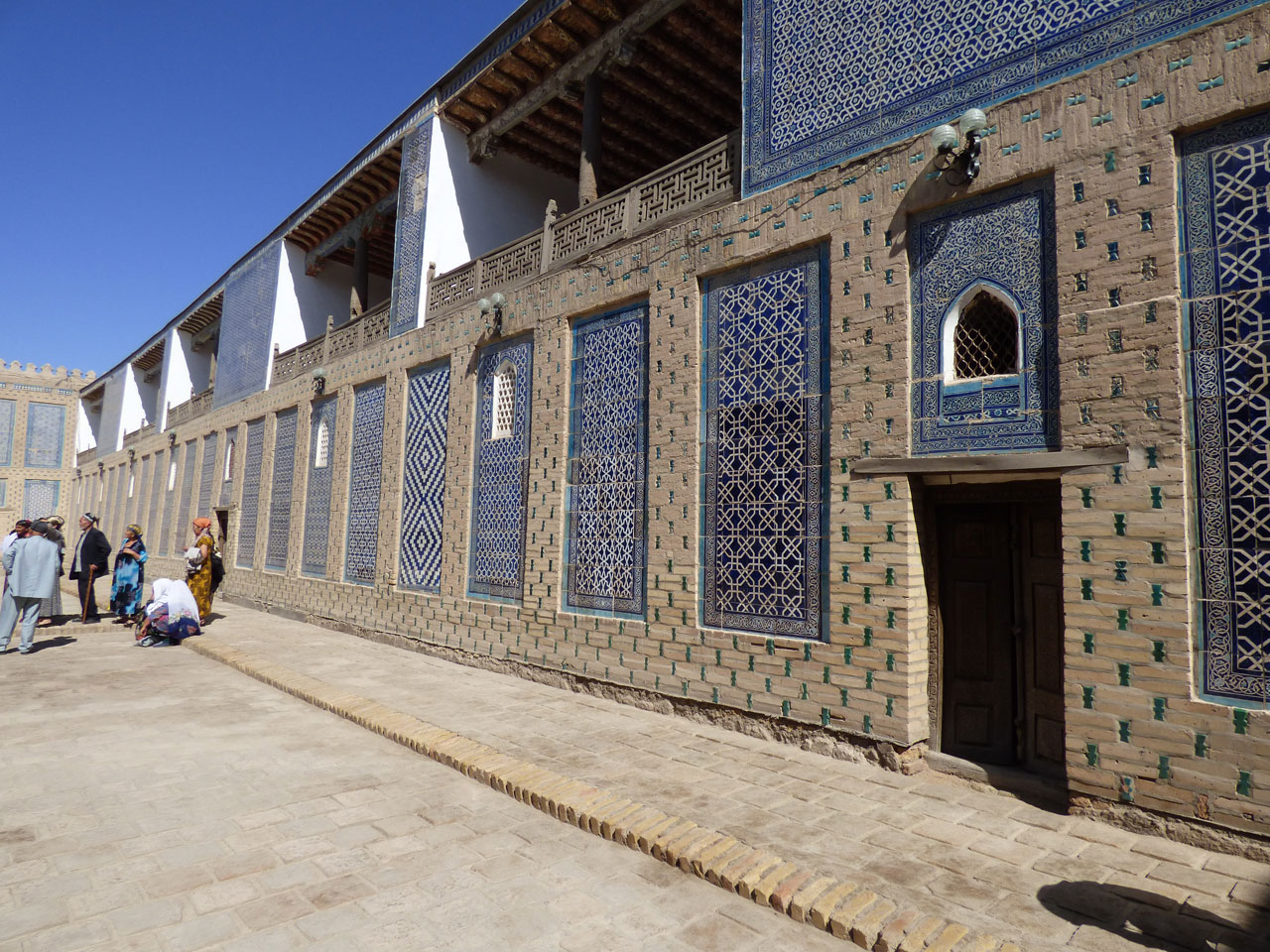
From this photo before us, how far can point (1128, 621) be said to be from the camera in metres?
3.89

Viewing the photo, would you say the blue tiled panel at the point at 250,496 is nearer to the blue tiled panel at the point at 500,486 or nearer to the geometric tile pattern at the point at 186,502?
the geometric tile pattern at the point at 186,502

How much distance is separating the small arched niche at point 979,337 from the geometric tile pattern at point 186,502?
1771 centimetres

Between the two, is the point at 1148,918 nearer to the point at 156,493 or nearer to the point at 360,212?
the point at 360,212

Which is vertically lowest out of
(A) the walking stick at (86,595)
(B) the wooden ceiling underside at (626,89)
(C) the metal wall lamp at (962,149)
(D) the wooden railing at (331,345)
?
(A) the walking stick at (86,595)

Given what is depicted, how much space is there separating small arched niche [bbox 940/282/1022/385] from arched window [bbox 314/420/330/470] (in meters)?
10.3

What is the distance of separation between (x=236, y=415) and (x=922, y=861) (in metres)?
15.8

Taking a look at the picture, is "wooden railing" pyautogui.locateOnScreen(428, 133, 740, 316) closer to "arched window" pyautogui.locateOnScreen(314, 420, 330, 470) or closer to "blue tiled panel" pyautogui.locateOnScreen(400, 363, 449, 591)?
"blue tiled panel" pyautogui.locateOnScreen(400, 363, 449, 591)

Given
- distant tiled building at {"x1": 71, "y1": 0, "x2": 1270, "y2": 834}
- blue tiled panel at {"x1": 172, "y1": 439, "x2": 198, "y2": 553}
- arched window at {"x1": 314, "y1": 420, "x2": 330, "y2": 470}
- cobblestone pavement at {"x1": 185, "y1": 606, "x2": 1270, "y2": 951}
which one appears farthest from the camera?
blue tiled panel at {"x1": 172, "y1": 439, "x2": 198, "y2": 553}

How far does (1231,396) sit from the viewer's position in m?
3.71

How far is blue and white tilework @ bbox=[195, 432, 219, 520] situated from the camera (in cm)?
1678

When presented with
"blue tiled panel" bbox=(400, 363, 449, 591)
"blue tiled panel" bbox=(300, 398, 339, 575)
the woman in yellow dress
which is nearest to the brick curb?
"blue tiled panel" bbox=(400, 363, 449, 591)

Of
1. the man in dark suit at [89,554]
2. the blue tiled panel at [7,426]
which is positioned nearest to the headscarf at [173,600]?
the man in dark suit at [89,554]

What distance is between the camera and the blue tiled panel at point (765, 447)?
539 cm

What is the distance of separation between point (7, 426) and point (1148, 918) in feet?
132
